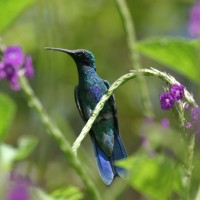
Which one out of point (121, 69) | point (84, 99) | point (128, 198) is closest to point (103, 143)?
point (84, 99)

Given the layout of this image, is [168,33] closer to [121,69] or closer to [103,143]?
[121,69]

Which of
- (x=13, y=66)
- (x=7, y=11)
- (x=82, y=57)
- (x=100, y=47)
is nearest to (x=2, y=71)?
(x=13, y=66)

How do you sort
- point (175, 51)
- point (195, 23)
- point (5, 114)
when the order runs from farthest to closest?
point (175, 51) < point (5, 114) < point (195, 23)

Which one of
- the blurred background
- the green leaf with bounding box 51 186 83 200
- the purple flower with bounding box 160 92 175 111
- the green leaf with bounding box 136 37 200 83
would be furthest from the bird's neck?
the blurred background

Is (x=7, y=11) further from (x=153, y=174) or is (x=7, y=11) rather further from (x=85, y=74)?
(x=153, y=174)

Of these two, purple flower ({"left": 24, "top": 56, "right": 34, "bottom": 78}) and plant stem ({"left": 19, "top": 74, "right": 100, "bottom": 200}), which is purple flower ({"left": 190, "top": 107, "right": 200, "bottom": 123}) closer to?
plant stem ({"left": 19, "top": 74, "right": 100, "bottom": 200})

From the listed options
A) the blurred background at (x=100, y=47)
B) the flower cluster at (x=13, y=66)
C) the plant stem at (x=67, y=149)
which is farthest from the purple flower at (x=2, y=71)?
the blurred background at (x=100, y=47)
